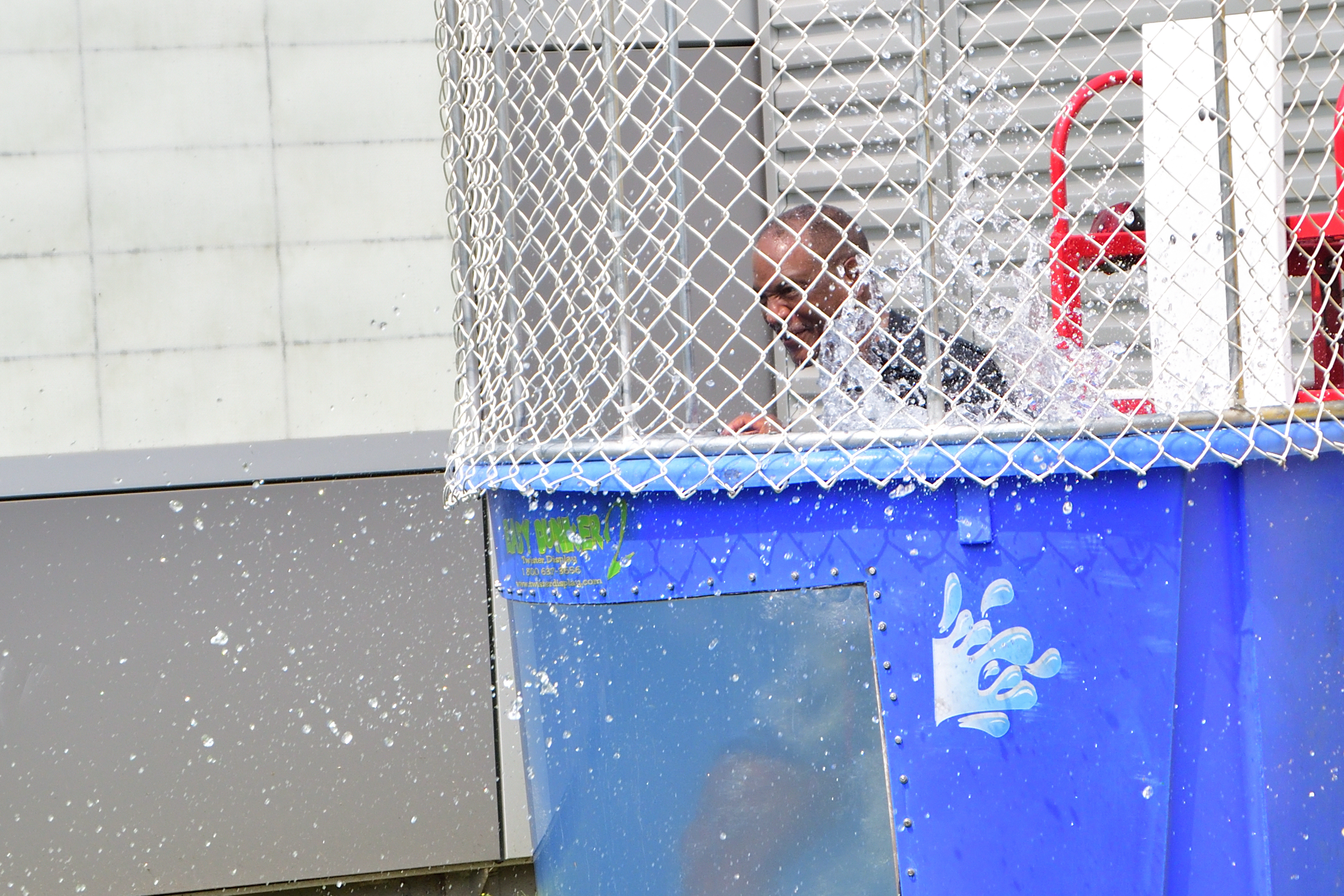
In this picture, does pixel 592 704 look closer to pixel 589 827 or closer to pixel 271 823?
pixel 589 827

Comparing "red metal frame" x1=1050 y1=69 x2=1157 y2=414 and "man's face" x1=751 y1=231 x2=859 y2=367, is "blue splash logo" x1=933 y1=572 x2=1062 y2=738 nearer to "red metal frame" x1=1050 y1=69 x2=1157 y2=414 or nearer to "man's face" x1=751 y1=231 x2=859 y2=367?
"red metal frame" x1=1050 y1=69 x2=1157 y2=414

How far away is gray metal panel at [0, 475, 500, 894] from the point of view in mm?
3506

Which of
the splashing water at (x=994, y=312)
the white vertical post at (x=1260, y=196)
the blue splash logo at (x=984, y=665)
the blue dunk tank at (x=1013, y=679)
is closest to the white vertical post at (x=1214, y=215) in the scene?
the white vertical post at (x=1260, y=196)

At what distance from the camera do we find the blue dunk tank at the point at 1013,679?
1.90m

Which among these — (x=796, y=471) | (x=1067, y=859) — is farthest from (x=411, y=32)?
(x=1067, y=859)

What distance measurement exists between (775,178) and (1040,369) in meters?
1.38

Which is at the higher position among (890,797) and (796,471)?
(796,471)

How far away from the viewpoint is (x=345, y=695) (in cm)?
359

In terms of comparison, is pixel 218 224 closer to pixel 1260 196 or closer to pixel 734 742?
pixel 734 742

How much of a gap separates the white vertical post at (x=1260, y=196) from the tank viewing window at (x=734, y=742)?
82cm

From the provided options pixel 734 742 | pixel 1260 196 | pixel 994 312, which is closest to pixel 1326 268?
pixel 1260 196

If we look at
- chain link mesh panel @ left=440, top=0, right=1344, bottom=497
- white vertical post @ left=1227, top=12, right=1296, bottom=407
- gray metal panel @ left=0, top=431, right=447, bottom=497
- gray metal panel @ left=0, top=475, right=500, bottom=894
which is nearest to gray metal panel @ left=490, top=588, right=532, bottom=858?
gray metal panel @ left=0, top=475, right=500, bottom=894

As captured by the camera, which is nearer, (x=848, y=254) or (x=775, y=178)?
(x=848, y=254)

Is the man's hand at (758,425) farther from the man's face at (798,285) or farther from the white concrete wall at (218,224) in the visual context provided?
the white concrete wall at (218,224)
